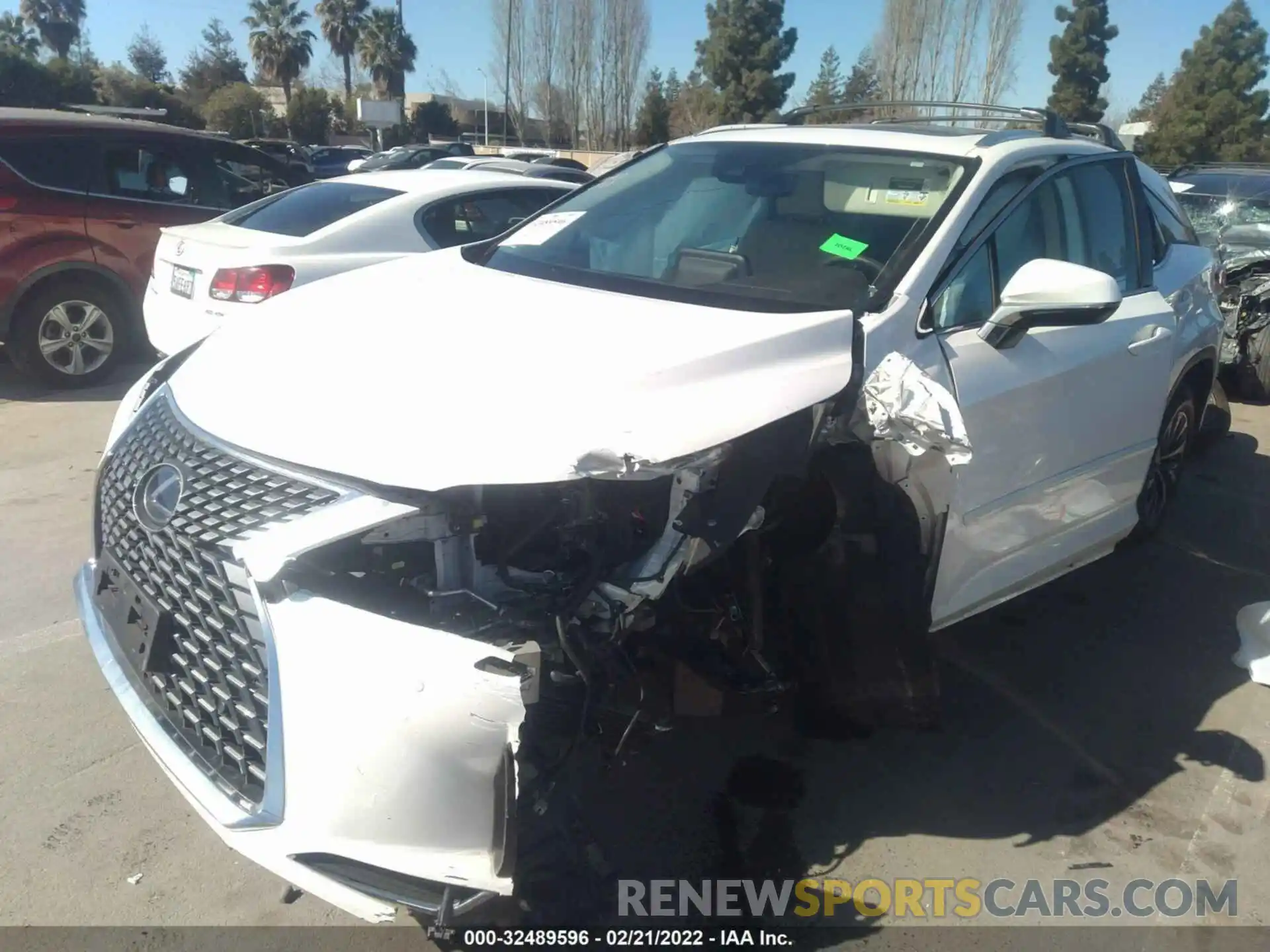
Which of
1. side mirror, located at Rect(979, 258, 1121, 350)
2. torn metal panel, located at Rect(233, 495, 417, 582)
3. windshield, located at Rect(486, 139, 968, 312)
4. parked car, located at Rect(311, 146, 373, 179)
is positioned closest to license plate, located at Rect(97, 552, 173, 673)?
torn metal panel, located at Rect(233, 495, 417, 582)

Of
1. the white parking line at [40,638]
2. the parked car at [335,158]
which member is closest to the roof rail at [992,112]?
the white parking line at [40,638]

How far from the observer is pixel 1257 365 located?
8094mm

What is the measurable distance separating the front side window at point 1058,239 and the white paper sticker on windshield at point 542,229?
1464 mm

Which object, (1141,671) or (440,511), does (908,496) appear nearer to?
(440,511)

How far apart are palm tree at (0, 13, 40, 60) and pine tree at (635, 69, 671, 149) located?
24035 millimetres

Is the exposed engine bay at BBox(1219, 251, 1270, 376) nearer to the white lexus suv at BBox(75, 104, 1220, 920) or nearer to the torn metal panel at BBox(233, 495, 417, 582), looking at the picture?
the white lexus suv at BBox(75, 104, 1220, 920)

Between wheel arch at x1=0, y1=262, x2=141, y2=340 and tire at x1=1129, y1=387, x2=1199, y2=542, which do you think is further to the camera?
wheel arch at x1=0, y1=262, x2=141, y2=340

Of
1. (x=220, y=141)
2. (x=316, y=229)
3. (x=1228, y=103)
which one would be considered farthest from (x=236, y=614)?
(x=1228, y=103)

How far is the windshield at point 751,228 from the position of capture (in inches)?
125

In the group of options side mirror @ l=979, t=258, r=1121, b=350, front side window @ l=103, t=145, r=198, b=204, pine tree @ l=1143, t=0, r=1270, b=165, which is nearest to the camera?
side mirror @ l=979, t=258, r=1121, b=350

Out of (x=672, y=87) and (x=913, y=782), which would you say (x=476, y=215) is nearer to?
(x=913, y=782)

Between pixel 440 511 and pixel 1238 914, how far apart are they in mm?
2333

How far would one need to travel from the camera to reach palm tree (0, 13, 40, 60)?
41.5 metres

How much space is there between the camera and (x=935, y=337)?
3057mm
